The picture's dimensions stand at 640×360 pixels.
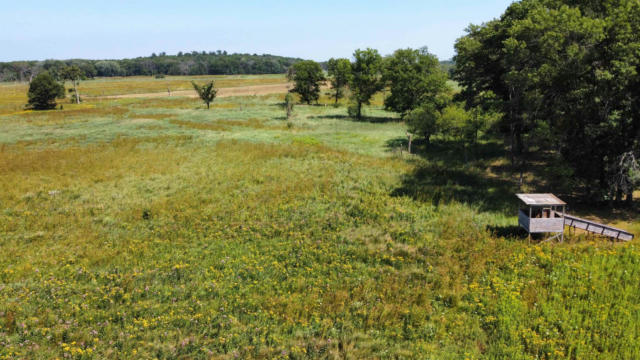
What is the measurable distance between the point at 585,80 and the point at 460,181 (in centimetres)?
996

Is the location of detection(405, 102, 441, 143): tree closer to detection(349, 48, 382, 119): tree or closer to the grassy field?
the grassy field

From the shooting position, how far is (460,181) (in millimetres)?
25906

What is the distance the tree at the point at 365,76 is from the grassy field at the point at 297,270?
121 feet

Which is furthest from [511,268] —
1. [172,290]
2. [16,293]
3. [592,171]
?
[16,293]

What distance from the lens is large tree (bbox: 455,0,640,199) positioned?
17359 mm

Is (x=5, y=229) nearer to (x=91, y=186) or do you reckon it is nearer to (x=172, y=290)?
(x=91, y=186)

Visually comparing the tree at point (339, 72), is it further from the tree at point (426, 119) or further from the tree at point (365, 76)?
the tree at point (426, 119)

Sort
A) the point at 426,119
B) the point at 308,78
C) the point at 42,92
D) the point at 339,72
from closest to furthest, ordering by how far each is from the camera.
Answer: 1. the point at 426,119
2. the point at 42,92
3. the point at 339,72
4. the point at 308,78

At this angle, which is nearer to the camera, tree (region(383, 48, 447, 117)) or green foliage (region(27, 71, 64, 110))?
tree (region(383, 48, 447, 117))

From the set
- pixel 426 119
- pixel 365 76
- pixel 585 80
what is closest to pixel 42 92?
pixel 365 76

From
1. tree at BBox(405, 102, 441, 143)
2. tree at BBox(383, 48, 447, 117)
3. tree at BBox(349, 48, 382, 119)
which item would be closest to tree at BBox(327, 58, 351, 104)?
tree at BBox(349, 48, 382, 119)

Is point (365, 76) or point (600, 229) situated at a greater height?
point (365, 76)

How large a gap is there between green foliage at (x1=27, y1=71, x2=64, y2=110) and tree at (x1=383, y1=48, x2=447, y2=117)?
75.6 m

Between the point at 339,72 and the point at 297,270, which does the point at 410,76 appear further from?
the point at 297,270
